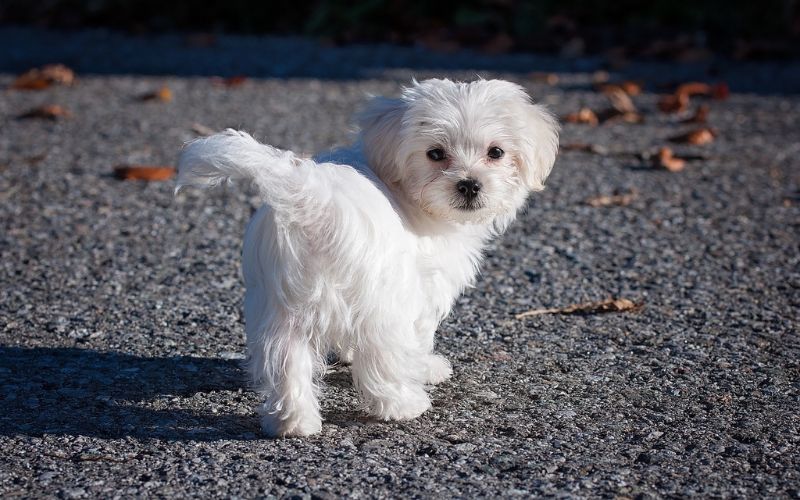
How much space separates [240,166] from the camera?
316 cm

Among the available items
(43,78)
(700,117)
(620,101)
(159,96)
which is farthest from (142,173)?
(700,117)

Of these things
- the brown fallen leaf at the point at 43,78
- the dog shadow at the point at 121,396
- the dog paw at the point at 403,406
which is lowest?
the dog shadow at the point at 121,396

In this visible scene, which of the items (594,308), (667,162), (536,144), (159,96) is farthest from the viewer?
(159,96)

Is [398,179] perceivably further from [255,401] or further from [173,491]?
[173,491]

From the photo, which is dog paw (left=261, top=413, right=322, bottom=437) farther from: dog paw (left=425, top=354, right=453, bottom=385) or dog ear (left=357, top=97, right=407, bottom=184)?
dog ear (left=357, top=97, right=407, bottom=184)

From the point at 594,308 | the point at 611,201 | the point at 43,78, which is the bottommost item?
the point at 594,308

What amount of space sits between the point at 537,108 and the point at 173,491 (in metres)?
2.06

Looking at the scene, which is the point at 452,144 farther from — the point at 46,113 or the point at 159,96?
the point at 159,96

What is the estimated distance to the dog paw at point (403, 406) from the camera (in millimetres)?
3625

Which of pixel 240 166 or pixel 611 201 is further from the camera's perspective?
pixel 611 201

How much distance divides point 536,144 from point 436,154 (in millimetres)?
449

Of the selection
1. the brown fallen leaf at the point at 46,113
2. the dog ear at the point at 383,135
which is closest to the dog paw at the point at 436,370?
the dog ear at the point at 383,135

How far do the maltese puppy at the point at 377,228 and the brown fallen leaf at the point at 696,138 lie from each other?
4469mm

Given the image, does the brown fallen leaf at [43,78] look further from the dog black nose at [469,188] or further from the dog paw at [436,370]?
the dog black nose at [469,188]
